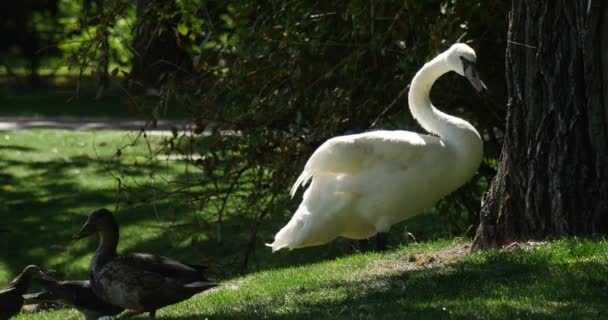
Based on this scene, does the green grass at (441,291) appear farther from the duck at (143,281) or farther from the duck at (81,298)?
the duck at (81,298)

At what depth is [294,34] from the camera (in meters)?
10.5

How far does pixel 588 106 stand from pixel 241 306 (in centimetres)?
266

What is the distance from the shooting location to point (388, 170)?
30.5ft

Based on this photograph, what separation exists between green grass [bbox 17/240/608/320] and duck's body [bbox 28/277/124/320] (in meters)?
0.43

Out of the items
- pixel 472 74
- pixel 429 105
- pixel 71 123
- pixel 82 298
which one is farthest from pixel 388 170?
pixel 71 123

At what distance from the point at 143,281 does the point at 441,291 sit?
1.98m

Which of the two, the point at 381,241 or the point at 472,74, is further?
the point at 381,241

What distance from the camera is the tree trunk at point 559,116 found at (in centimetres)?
777

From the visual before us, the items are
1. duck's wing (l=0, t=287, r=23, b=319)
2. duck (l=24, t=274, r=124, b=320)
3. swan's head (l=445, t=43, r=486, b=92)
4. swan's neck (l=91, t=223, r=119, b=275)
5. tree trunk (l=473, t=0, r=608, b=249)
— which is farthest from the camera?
swan's head (l=445, t=43, r=486, b=92)

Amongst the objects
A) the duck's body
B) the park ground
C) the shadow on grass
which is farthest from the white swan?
the duck's body

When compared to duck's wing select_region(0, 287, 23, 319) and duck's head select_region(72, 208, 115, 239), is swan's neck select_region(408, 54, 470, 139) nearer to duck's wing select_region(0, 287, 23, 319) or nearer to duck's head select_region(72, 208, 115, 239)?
duck's head select_region(72, 208, 115, 239)

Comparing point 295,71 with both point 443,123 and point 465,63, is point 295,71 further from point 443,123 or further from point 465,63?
point 465,63

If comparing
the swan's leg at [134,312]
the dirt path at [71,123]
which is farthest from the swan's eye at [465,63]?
the dirt path at [71,123]

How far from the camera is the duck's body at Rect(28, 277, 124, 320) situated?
8.34m
